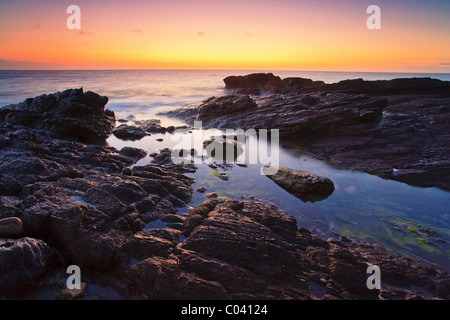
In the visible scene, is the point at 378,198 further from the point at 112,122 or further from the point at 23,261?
the point at 112,122

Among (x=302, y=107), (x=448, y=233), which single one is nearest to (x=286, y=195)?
(x=448, y=233)

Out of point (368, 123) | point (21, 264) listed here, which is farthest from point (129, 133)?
point (368, 123)

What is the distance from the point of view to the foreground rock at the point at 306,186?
10.6 m

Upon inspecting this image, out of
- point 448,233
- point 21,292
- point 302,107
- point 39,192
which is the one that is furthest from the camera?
point 302,107

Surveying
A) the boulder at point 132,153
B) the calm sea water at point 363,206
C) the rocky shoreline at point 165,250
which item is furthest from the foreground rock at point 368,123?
the boulder at point 132,153

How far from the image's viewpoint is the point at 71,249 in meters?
6.22

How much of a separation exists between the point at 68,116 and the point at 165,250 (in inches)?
647

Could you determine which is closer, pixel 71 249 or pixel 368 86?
pixel 71 249

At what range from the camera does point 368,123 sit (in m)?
18.7

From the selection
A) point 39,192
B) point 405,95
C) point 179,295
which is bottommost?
point 179,295

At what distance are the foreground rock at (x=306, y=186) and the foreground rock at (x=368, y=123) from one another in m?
3.91

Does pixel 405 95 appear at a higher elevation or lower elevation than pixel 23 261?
higher

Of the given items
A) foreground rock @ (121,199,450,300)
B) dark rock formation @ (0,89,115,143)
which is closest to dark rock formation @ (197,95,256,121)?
dark rock formation @ (0,89,115,143)

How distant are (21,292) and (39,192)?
10.5ft
